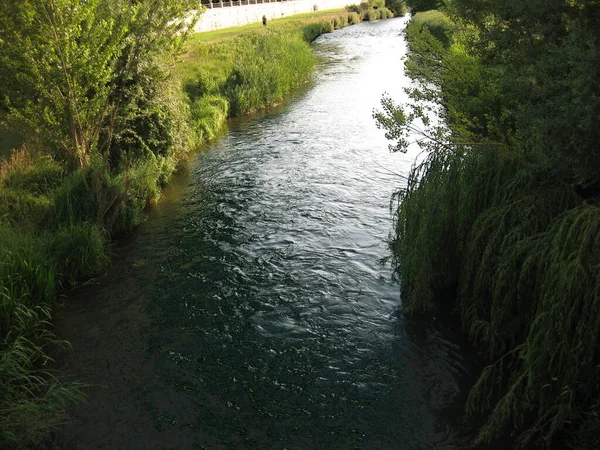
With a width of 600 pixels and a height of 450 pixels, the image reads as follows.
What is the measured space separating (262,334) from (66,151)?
7129 mm

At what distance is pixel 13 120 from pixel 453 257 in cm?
1014

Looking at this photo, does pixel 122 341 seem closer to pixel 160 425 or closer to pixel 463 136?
pixel 160 425

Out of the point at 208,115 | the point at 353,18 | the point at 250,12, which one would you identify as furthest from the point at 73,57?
the point at 353,18

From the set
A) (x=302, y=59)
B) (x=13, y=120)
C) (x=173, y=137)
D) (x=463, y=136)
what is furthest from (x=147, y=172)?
(x=302, y=59)

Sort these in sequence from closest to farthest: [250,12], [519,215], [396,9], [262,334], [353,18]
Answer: [519,215]
[262,334]
[250,12]
[353,18]
[396,9]

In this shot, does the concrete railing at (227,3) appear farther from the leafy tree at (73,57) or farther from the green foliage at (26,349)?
the green foliage at (26,349)

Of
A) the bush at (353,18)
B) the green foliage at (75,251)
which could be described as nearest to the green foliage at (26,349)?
the green foliage at (75,251)

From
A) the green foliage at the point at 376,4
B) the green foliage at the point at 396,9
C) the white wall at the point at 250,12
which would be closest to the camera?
the white wall at the point at 250,12

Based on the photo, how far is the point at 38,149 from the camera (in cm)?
1416

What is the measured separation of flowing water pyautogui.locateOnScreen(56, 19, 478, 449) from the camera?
22.6 feet

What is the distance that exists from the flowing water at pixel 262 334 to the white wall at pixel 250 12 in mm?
25604

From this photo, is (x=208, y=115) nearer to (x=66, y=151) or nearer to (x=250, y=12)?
(x=66, y=151)

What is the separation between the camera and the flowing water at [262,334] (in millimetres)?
6902

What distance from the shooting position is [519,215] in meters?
7.05
